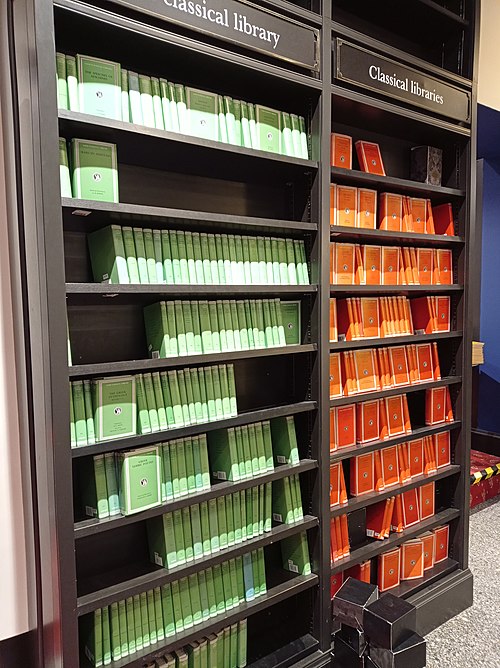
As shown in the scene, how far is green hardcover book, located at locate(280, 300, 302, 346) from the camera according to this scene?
208cm

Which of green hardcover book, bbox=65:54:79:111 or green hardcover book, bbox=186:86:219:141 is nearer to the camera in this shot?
green hardcover book, bbox=65:54:79:111

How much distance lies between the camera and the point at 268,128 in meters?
1.94

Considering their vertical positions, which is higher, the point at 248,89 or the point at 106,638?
the point at 248,89

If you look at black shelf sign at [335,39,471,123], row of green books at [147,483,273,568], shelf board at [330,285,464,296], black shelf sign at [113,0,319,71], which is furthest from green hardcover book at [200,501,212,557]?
black shelf sign at [335,39,471,123]

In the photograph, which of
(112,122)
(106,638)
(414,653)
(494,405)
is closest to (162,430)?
(106,638)

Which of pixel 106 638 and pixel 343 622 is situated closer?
pixel 106 638

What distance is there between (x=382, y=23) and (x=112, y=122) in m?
1.64

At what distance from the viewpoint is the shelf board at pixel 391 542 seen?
88.2 inches

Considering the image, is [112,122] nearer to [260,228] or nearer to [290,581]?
[260,228]

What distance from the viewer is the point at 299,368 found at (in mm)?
2164

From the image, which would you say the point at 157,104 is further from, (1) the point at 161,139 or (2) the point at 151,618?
(2) the point at 151,618

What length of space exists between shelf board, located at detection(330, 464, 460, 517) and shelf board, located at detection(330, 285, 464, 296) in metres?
0.89

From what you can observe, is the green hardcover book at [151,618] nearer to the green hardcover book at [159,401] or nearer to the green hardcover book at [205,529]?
the green hardcover book at [205,529]

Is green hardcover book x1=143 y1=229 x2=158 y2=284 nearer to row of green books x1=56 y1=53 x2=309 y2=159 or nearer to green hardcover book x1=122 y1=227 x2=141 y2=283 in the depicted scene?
green hardcover book x1=122 y1=227 x2=141 y2=283
